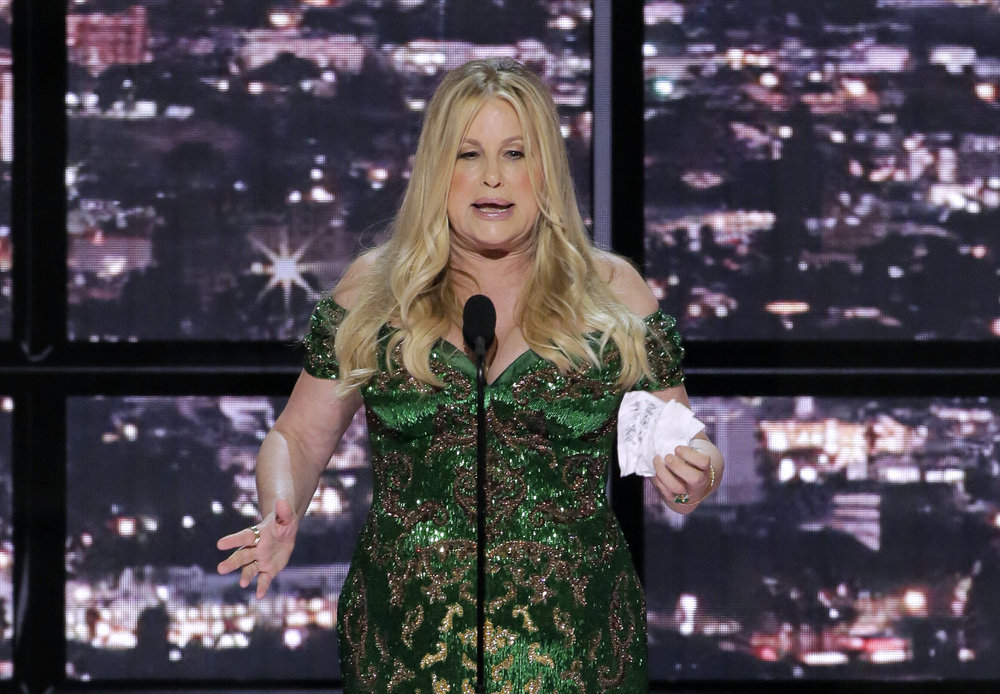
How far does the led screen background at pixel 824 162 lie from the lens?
11.4 feet

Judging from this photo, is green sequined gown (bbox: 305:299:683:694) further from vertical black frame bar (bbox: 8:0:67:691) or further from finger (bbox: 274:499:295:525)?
vertical black frame bar (bbox: 8:0:67:691)

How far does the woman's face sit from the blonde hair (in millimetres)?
15

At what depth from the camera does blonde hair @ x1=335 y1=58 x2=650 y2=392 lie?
214 centimetres

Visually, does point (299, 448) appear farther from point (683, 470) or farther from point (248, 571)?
point (683, 470)

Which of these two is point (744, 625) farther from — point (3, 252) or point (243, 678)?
point (3, 252)

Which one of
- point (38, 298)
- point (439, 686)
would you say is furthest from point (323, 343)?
point (38, 298)

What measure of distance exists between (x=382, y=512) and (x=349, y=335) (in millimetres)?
319

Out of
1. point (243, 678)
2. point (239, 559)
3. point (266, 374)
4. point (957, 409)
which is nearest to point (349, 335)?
point (239, 559)

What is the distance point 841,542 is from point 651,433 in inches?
71.5

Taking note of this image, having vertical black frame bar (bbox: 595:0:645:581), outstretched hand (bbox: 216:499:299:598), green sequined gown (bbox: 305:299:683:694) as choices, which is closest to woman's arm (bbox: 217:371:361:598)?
outstretched hand (bbox: 216:499:299:598)

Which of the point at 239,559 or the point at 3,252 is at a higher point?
the point at 3,252

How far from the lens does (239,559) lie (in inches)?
77.7

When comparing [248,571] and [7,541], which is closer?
[248,571]

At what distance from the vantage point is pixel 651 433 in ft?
6.23
